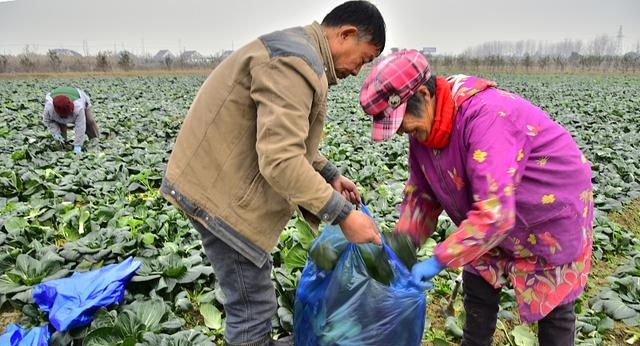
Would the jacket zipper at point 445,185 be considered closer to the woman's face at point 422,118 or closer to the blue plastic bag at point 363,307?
the woman's face at point 422,118

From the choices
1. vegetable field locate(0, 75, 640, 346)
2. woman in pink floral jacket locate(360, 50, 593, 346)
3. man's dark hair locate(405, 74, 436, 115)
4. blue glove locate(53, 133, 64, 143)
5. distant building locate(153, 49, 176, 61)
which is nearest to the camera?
woman in pink floral jacket locate(360, 50, 593, 346)

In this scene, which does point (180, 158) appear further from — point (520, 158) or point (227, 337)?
point (520, 158)

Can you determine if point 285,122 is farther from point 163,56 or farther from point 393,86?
point 163,56

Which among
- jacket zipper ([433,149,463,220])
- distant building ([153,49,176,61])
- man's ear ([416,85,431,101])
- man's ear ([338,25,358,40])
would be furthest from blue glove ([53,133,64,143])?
distant building ([153,49,176,61])

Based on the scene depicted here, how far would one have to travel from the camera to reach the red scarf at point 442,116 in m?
1.90

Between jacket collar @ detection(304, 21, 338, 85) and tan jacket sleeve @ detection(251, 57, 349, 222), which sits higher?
jacket collar @ detection(304, 21, 338, 85)

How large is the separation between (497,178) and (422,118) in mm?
377

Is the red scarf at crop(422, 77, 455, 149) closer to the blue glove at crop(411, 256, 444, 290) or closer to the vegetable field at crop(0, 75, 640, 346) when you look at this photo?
the blue glove at crop(411, 256, 444, 290)

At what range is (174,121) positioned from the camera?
12.0 m

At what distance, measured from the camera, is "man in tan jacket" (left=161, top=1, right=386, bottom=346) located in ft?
5.53

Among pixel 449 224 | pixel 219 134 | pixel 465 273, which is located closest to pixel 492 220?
pixel 465 273

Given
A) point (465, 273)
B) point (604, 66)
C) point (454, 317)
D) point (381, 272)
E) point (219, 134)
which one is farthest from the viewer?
point (604, 66)

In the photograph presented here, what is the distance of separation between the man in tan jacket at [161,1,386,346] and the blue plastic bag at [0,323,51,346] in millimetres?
1261

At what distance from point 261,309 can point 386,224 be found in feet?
8.74
